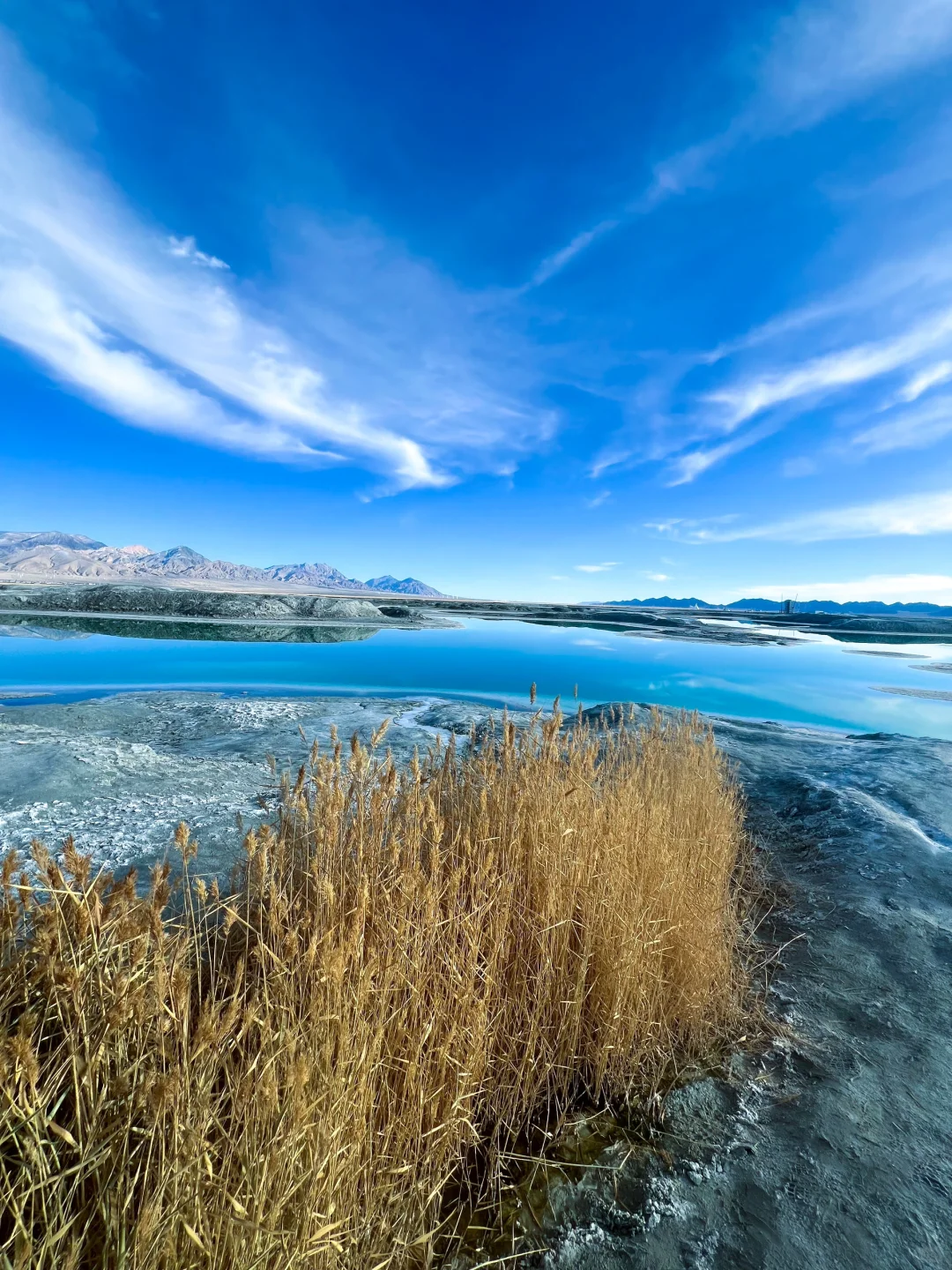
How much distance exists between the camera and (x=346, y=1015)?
1745mm

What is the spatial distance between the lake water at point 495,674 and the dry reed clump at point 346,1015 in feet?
28.5

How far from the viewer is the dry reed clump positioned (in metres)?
1.27

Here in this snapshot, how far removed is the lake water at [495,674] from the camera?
1396 centimetres

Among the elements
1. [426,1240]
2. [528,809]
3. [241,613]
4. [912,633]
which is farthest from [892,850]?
[912,633]

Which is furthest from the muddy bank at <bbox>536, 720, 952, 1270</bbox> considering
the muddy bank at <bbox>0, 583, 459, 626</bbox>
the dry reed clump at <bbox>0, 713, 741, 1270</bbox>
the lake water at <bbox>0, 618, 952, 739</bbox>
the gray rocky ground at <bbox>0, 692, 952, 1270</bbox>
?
the muddy bank at <bbox>0, 583, 459, 626</bbox>

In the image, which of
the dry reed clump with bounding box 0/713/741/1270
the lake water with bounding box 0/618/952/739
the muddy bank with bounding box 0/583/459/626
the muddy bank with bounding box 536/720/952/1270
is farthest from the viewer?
the muddy bank with bounding box 0/583/459/626

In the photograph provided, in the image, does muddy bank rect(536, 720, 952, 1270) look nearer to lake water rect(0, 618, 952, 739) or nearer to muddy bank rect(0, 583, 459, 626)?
lake water rect(0, 618, 952, 739)

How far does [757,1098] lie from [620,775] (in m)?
1.96

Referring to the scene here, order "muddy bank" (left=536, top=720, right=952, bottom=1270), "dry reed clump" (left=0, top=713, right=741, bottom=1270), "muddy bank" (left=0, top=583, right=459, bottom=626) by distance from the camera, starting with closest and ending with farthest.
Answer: "dry reed clump" (left=0, top=713, right=741, bottom=1270), "muddy bank" (left=536, top=720, right=952, bottom=1270), "muddy bank" (left=0, top=583, right=459, bottom=626)

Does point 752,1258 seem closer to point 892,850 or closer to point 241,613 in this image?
point 892,850

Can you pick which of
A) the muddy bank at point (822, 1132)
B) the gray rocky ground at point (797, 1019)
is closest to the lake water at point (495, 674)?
the gray rocky ground at point (797, 1019)

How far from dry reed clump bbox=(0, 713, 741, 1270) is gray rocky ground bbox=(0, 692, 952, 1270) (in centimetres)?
36

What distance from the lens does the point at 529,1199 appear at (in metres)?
2.06

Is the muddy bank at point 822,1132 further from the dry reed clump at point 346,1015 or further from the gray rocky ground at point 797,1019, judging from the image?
the dry reed clump at point 346,1015
